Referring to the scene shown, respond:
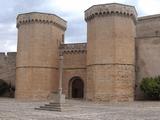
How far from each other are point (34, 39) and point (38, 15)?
2170mm

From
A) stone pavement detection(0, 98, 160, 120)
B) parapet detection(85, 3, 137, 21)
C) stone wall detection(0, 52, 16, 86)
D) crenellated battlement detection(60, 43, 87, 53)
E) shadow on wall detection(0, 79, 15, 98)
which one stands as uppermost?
parapet detection(85, 3, 137, 21)

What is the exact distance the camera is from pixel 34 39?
2972 cm

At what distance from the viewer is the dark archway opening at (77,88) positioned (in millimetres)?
31272

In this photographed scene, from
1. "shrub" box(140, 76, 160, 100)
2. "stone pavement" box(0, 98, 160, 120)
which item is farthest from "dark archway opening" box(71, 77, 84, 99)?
"stone pavement" box(0, 98, 160, 120)

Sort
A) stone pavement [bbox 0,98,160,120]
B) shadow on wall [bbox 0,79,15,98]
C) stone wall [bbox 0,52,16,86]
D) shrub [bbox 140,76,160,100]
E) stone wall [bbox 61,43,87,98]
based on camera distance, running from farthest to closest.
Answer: stone wall [bbox 0,52,16,86] < shadow on wall [bbox 0,79,15,98] < stone wall [bbox 61,43,87,98] < shrub [bbox 140,76,160,100] < stone pavement [bbox 0,98,160,120]

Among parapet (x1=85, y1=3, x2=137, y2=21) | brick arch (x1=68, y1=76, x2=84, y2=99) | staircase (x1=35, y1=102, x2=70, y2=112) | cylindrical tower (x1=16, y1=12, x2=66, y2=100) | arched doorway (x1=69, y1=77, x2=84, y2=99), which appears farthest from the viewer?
arched doorway (x1=69, y1=77, x2=84, y2=99)

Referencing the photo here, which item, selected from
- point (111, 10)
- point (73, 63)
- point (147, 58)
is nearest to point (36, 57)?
point (73, 63)

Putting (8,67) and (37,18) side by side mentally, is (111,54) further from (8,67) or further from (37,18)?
(8,67)

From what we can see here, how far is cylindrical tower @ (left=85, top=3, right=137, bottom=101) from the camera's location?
25.7 m

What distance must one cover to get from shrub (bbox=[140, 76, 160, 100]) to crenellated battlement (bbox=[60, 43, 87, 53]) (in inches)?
249

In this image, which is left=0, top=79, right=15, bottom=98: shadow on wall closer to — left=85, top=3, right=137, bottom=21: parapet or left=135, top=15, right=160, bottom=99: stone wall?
left=85, top=3, right=137, bottom=21: parapet

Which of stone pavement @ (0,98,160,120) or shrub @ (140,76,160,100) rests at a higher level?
shrub @ (140,76,160,100)

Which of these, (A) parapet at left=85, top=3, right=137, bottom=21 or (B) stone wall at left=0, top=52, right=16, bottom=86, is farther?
(B) stone wall at left=0, top=52, right=16, bottom=86

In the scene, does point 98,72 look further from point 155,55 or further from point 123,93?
point 155,55
